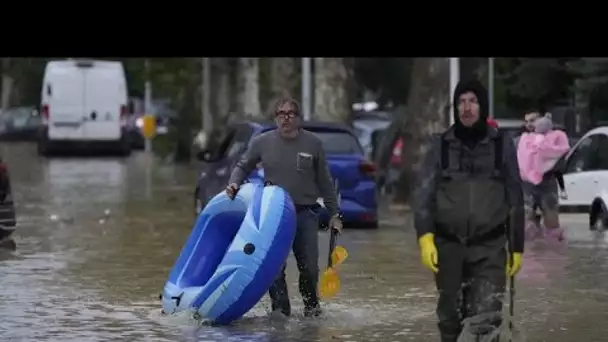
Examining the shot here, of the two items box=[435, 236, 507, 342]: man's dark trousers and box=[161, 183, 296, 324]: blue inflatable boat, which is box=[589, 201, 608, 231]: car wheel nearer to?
box=[161, 183, 296, 324]: blue inflatable boat

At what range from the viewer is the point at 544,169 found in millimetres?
19422

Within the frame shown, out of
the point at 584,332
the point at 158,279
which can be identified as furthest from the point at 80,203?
the point at 584,332

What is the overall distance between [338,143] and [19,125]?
39095 mm

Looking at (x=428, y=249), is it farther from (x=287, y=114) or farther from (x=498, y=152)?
(x=287, y=114)

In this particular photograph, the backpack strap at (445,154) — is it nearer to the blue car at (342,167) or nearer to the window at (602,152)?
the blue car at (342,167)

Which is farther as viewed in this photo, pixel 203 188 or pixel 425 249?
pixel 203 188

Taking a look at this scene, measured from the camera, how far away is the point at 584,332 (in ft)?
38.6

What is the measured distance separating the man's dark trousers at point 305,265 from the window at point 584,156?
10502mm

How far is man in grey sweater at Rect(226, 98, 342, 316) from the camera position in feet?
40.7

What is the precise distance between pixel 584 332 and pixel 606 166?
10.2 m

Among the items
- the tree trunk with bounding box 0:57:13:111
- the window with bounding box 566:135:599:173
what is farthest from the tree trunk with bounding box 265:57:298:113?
the tree trunk with bounding box 0:57:13:111

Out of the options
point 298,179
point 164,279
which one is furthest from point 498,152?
point 164,279
